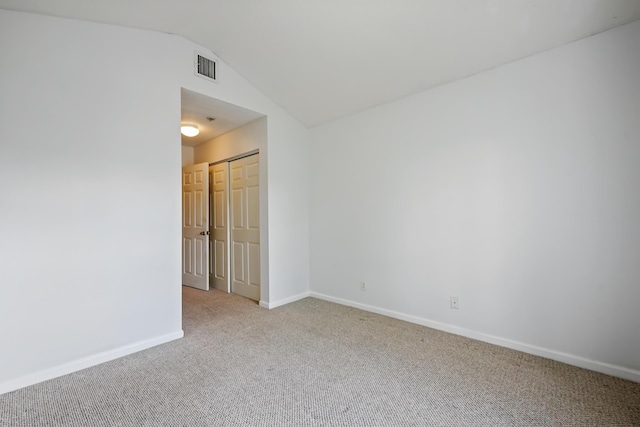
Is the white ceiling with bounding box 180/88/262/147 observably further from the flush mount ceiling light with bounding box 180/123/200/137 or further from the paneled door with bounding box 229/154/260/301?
the paneled door with bounding box 229/154/260/301

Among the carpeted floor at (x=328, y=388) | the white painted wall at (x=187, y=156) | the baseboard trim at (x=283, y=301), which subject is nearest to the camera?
the carpeted floor at (x=328, y=388)

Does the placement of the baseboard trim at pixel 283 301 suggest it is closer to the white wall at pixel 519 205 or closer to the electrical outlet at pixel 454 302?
the white wall at pixel 519 205

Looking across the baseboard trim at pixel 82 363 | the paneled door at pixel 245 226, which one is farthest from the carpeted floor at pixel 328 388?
the paneled door at pixel 245 226

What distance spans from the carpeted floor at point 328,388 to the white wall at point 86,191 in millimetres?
317

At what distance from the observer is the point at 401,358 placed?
245cm

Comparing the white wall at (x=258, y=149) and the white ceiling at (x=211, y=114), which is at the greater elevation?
the white ceiling at (x=211, y=114)

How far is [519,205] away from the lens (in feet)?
8.43

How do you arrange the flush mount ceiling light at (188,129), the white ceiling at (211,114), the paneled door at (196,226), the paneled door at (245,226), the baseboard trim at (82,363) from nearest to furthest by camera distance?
the baseboard trim at (82,363)
the white ceiling at (211,114)
the flush mount ceiling light at (188,129)
the paneled door at (245,226)
the paneled door at (196,226)

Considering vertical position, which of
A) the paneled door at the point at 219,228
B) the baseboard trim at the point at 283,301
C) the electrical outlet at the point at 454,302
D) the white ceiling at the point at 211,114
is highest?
the white ceiling at the point at 211,114

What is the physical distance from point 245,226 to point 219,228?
2.37 ft

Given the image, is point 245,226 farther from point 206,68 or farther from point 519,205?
point 519,205

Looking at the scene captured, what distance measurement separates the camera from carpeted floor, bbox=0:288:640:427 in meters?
1.73

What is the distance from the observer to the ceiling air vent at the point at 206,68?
311 centimetres

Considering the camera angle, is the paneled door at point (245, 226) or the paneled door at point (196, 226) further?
the paneled door at point (196, 226)
